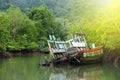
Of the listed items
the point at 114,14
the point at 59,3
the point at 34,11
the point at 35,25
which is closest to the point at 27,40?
the point at 35,25

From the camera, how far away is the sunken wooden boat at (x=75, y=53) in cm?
3872

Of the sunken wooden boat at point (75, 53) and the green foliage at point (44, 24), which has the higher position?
the green foliage at point (44, 24)

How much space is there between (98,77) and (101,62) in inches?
503

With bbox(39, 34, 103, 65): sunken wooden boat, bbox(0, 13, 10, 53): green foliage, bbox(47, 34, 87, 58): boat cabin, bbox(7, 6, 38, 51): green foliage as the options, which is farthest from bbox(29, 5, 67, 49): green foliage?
bbox(39, 34, 103, 65): sunken wooden boat

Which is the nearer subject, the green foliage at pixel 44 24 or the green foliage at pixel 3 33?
the green foliage at pixel 3 33

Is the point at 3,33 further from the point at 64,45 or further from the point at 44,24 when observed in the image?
the point at 44,24

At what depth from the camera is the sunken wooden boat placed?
127 ft

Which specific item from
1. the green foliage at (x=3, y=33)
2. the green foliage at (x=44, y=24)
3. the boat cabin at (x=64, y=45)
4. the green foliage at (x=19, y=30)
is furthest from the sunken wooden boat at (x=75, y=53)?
the green foliage at (x=44, y=24)

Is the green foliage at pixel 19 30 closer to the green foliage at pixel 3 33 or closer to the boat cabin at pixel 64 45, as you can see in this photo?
the green foliage at pixel 3 33

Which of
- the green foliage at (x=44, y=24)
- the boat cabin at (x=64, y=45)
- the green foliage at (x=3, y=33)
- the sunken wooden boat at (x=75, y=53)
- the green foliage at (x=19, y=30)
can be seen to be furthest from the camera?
the green foliage at (x=44, y=24)

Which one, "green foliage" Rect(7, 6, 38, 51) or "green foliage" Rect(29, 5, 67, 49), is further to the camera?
"green foliage" Rect(29, 5, 67, 49)

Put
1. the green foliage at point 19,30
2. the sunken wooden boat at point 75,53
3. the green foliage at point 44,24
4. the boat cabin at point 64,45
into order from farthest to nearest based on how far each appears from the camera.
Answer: the green foliage at point 44,24 → the green foliage at point 19,30 → the boat cabin at point 64,45 → the sunken wooden boat at point 75,53

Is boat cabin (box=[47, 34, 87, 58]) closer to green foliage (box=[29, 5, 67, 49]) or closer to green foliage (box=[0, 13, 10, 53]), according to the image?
green foliage (box=[0, 13, 10, 53])

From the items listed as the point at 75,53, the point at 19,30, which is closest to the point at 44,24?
the point at 19,30
